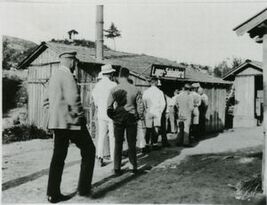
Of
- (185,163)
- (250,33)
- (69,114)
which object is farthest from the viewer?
(185,163)

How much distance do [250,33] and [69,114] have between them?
2.94 meters

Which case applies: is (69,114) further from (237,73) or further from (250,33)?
(237,73)

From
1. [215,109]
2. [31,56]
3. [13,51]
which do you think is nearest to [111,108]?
[31,56]

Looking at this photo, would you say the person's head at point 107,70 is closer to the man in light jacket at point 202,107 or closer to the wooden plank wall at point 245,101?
the man in light jacket at point 202,107

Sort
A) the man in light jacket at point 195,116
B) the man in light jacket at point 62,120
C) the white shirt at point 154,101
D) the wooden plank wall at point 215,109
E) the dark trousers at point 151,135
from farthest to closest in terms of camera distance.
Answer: the wooden plank wall at point 215,109 < the man in light jacket at point 195,116 < the dark trousers at point 151,135 < the white shirt at point 154,101 < the man in light jacket at point 62,120

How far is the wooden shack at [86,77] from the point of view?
11570mm

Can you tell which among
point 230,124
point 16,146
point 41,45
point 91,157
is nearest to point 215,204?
point 91,157

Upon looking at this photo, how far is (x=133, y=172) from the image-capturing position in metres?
6.09

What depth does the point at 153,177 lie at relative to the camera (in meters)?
5.97

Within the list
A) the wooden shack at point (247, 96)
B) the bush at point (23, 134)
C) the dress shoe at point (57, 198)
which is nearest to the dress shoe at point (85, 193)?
the dress shoe at point (57, 198)

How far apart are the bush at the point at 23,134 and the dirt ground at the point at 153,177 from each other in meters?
1.85

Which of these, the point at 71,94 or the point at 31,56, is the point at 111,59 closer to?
the point at 31,56

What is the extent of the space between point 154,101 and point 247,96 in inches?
337

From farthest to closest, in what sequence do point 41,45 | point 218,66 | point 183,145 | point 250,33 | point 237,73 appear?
point 218,66
point 237,73
point 41,45
point 183,145
point 250,33
